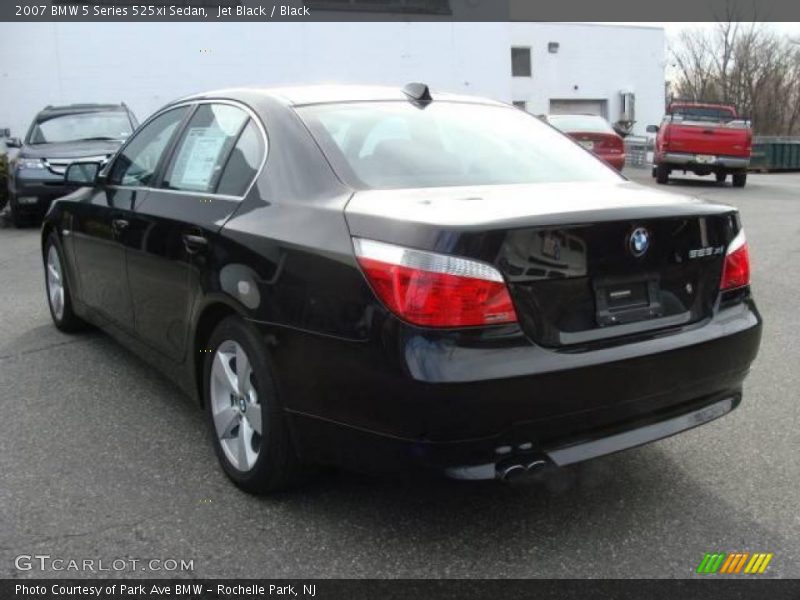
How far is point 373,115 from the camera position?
10.8 feet

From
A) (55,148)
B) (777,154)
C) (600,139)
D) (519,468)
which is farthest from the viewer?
(777,154)

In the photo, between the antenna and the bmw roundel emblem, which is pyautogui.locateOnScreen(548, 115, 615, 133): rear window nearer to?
the antenna

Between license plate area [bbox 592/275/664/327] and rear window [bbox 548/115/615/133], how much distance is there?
43.7 feet

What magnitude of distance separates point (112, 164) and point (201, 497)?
233cm

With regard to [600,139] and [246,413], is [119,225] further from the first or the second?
[600,139]

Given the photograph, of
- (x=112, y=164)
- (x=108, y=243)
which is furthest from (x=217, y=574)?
(x=112, y=164)

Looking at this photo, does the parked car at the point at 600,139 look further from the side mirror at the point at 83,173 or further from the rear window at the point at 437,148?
the rear window at the point at 437,148

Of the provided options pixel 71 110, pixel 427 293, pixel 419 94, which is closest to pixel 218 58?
pixel 71 110

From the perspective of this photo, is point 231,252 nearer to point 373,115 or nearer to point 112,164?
point 373,115

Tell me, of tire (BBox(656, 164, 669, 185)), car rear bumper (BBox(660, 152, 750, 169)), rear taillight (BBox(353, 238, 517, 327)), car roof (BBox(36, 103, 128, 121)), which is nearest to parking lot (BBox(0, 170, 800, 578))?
rear taillight (BBox(353, 238, 517, 327))

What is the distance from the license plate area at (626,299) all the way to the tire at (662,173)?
1536 centimetres

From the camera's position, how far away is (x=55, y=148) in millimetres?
11789

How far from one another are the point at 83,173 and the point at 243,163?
6.49ft
